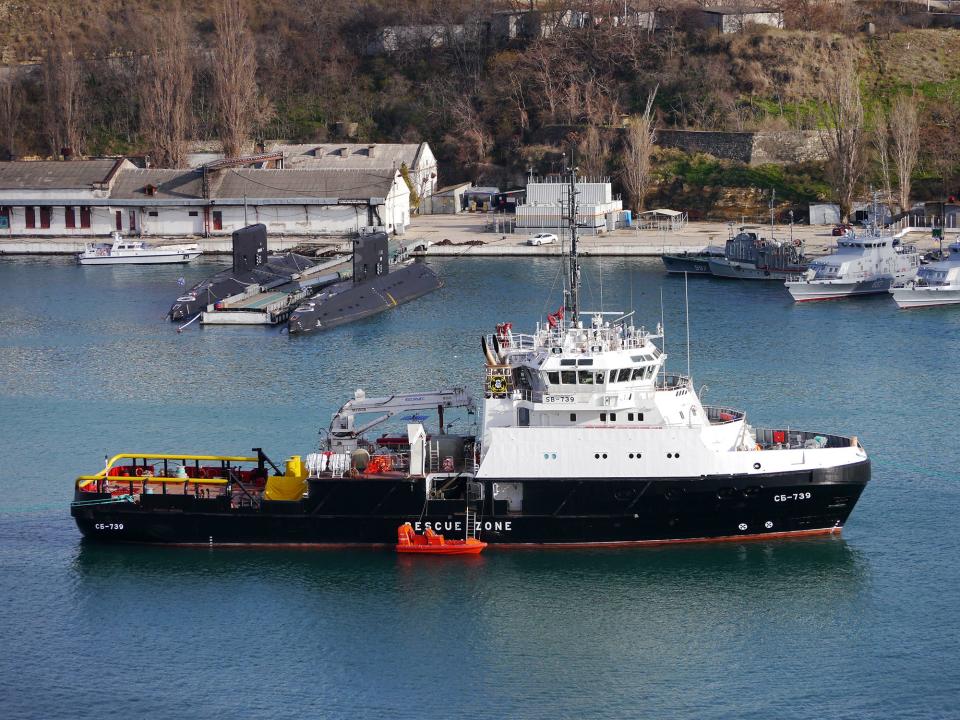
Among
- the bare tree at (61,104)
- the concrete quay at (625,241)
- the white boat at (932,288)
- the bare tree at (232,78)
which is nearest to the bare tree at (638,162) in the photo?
the concrete quay at (625,241)

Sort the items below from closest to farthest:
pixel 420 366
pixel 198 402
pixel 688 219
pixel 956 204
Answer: pixel 198 402
pixel 420 366
pixel 956 204
pixel 688 219

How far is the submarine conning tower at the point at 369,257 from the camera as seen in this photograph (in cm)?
7756

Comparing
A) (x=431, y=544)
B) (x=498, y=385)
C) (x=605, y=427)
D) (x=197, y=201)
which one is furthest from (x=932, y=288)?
(x=197, y=201)

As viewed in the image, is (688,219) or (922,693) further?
(688,219)

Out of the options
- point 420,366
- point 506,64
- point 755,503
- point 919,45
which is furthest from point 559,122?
point 755,503

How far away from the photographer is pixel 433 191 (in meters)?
110

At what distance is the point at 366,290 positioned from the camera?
74.7m

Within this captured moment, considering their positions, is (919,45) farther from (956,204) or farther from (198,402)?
(198,402)

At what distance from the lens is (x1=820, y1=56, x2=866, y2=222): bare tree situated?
93938 millimetres

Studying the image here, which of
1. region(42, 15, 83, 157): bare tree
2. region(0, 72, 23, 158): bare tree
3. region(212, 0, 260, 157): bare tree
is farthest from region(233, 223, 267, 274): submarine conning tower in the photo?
region(0, 72, 23, 158): bare tree

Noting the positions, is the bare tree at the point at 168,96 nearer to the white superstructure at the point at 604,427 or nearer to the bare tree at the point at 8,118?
the bare tree at the point at 8,118

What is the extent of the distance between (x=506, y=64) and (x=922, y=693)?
301 feet

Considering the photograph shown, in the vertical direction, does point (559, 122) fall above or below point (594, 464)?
above

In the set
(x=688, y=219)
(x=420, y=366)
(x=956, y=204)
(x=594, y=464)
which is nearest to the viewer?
(x=594, y=464)
